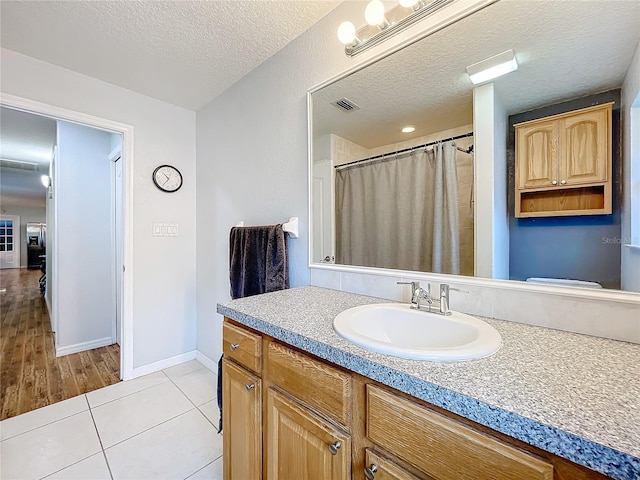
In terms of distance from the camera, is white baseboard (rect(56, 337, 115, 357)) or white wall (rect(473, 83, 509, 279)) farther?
white baseboard (rect(56, 337, 115, 357))

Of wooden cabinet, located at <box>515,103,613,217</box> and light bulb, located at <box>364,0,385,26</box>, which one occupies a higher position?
light bulb, located at <box>364,0,385,26</box>

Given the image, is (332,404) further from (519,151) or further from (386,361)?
(519,151)

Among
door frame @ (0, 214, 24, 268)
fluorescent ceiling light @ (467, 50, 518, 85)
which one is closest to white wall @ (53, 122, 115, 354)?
fluorescent ceiling light @ (467, 50, 518, 85)

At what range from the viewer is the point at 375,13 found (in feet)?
3.64

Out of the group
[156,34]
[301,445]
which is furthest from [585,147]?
[156,34]

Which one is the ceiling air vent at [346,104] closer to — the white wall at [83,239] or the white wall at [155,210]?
the white wall at [155,210]

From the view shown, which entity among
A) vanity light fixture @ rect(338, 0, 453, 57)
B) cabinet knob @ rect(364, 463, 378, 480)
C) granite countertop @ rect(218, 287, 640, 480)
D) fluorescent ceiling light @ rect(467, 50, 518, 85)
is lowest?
cabinet knob @ rect(364, 463, 378, 480)

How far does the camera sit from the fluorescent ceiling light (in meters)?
0.91

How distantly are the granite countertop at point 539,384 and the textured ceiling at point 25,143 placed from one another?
2567 mm

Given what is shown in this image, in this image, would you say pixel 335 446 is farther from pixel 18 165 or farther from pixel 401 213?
pixel 18 165

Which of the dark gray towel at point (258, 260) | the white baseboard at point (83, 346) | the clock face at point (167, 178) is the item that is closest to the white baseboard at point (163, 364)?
the white baseboard at point (83, 346)

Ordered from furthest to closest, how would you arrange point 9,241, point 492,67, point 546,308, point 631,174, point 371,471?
point 9,241 < point 492,67 < point 546,308 < point 631,174 < point 371,471

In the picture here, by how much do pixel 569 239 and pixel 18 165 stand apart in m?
6.26

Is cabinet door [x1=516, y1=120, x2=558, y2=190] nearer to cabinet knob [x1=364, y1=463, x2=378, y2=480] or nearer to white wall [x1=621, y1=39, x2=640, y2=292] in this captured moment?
white wall [x1=621, y1=39, x2=640, y2=292]
